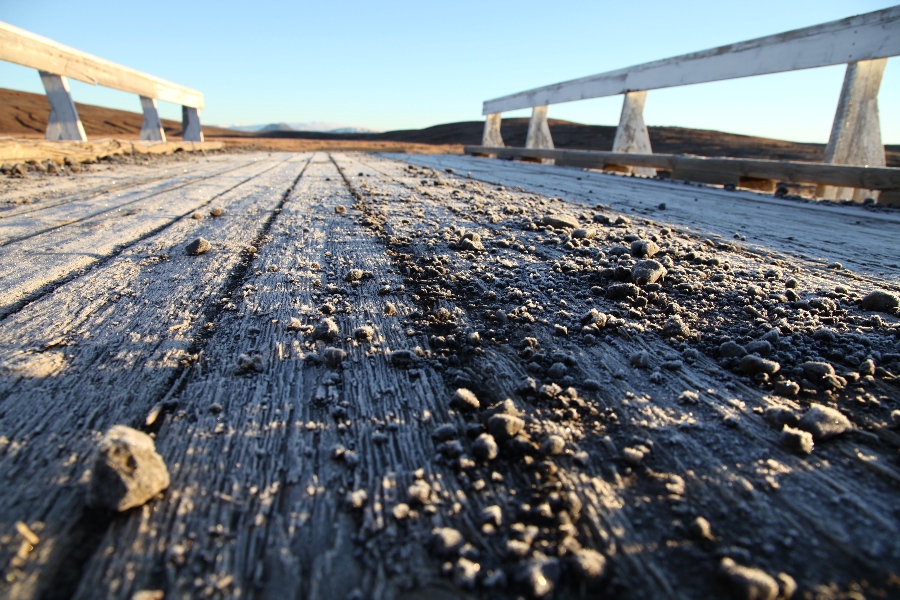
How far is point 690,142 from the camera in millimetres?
20969

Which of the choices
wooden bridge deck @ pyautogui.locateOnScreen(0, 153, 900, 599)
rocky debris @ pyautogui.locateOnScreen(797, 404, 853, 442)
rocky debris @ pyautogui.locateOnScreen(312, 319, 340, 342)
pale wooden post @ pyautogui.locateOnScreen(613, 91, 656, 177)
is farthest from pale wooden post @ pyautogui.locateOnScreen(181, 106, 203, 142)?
rocky debris @ pyautogui.locateOnScreen(797, 404, 853, 442)

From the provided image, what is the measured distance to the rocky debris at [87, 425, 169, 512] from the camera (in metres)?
0.60

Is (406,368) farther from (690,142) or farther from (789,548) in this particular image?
(690,142)

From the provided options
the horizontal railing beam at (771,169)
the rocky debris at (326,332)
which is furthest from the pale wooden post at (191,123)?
the rocky debris at (326,332)

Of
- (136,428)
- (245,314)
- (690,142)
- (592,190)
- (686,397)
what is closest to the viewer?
(136,428)

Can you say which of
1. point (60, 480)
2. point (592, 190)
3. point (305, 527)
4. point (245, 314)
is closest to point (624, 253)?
point (245, 314)

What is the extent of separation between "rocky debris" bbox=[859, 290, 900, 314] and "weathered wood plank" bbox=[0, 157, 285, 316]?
7.37 feet

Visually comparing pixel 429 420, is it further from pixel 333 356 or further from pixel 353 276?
pixel 353 276

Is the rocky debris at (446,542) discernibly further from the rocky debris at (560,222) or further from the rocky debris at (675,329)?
the rocky debris at (560,222)

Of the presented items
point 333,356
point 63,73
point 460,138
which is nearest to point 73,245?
point 333,356

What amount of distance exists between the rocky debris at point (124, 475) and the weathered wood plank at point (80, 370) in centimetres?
3

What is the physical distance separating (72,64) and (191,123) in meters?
6.69

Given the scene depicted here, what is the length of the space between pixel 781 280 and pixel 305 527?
161 centimetres

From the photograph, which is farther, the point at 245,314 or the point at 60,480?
the point at 245,314
